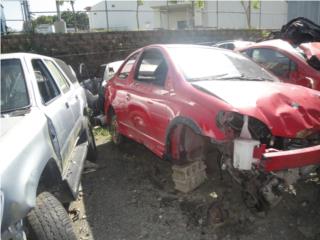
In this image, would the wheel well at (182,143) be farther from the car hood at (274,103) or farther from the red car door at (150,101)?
the car hood at (274,103)

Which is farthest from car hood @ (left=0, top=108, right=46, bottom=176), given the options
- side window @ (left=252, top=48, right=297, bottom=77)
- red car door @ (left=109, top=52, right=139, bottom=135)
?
side window @ (left=252, top=48, right=297, bottom=77)

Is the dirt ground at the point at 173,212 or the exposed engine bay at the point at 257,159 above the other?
the exposed engine bay at the point at 257,159

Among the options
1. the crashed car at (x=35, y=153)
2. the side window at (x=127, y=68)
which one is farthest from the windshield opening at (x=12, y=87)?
the side window at (x=127, y=68)

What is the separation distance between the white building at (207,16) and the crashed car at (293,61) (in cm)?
1742

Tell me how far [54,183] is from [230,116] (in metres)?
1.73

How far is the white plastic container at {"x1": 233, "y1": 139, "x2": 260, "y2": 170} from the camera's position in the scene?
305 centimetres

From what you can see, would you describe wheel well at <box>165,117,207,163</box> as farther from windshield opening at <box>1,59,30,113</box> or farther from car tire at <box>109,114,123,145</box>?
car tire at <box>109,114,123,145</box>

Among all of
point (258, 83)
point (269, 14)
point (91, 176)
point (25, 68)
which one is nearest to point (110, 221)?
point (91, 176)

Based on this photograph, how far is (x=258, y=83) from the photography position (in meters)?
4.03

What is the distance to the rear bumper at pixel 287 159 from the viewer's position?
2.98m

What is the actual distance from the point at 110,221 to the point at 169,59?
2060 millimetres

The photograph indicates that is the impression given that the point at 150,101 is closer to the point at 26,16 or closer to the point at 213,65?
the point at 213,65

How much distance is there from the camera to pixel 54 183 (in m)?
2.96

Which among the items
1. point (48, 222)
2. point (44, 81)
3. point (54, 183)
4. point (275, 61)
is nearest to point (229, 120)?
point (54, 183)
